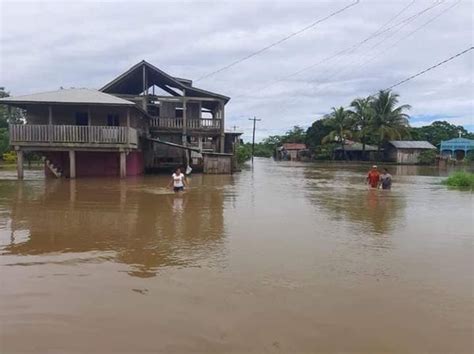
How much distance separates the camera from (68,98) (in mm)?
22938

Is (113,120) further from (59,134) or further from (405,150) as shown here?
(405,150)

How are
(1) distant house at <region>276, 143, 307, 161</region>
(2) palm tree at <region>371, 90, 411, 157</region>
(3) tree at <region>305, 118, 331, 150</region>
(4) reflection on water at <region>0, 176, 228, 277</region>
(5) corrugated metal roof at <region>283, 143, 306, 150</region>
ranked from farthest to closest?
(5) corrugated metal roof at <region>283, 143, 306, 150</region> < (1) distant house at <region>276, 143, 307, 161</region> < (3) tree at <region>305, 118, 331, 150</region> < (2) palm tree at <region>371, 90, 411, 157</region> < (4) reflection on water at <region>0, 176, 228, 277</region>

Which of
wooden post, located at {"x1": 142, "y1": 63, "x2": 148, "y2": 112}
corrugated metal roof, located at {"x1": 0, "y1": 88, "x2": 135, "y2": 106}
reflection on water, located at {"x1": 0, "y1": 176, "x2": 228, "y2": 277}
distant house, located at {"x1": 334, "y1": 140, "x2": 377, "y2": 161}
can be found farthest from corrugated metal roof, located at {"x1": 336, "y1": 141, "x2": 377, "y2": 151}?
reflection on water, located at {"x1": 0, "y1": 176, "x2": 228, "y2": 277}

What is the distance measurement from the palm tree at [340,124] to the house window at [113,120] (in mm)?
42136

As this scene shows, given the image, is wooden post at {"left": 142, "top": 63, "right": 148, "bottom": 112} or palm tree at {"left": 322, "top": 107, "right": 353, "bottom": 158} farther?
palm tree at {"left": 322, "top": 107, "right": 353, "bottom": 158}

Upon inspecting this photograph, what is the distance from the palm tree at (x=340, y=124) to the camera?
2441 inches

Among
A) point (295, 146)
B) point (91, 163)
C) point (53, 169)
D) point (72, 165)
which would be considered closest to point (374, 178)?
point (72, 165)

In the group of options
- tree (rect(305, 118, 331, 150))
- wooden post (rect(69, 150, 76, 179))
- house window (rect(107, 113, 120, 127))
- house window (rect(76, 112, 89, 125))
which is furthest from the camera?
tree (rect(305, 118, 331, 150))

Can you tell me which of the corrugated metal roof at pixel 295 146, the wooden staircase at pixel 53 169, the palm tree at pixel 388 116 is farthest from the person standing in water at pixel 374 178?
the corrugated metal roof at pixel 295 146

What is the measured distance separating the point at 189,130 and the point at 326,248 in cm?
2211

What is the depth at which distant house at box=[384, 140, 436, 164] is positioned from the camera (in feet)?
198

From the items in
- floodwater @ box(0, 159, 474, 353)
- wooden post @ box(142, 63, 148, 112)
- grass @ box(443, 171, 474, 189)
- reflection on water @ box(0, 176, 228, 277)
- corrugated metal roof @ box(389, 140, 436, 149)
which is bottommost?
floodwater @ box(0, 159, 474, 353)

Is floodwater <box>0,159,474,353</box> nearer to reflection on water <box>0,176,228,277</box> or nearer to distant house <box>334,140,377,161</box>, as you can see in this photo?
reflection on water <box>0,176,228,277</box>

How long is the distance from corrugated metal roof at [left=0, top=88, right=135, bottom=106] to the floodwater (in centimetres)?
1071
